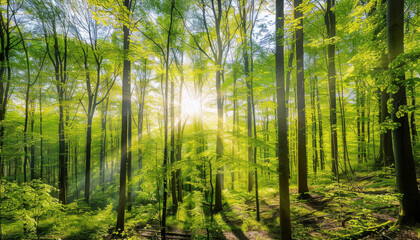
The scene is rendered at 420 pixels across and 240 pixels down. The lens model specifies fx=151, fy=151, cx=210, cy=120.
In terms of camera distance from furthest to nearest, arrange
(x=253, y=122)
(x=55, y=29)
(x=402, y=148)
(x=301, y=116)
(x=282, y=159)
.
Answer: (x=55, y=29), (x=253, y=122), (x=301, y=116), (x=282, y=159), (x=402, y=148)

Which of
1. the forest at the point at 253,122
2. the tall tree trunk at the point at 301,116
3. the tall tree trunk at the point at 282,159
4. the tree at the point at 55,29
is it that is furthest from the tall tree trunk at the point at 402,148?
the tree at the point at 55,29

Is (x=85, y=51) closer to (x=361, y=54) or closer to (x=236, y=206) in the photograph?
(x=236, y=206)

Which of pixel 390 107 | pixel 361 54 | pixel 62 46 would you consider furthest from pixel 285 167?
pixel 62 46

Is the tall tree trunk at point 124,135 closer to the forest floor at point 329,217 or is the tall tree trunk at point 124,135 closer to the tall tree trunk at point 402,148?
the forest floor at point 329,217

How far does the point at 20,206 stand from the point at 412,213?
11041 millimetres

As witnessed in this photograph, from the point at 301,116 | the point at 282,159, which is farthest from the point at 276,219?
the point at 301,116

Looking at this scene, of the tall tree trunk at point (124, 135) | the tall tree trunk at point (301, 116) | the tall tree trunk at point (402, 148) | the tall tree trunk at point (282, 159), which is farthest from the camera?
the tall tree trunk at point (124, 135)

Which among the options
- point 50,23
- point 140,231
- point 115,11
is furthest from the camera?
point 50,23

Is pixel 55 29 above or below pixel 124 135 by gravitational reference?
above

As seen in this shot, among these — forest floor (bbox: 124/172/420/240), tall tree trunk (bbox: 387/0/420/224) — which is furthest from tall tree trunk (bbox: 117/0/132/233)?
tall tree trunk (bbox: 387/0/420/224)

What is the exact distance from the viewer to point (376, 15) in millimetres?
4434

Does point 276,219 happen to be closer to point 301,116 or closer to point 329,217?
point 329,217

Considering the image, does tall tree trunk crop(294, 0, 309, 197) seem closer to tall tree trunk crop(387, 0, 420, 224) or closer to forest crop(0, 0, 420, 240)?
forest crop(0, 0, 420, 240)

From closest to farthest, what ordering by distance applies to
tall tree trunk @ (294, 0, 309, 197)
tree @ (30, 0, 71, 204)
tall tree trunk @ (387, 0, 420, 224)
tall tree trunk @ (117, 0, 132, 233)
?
tall tree trunk @ (387, 0, 420, 224) → tall tree trunk @ (294, 0, 309, 197) → tall tree trunk @ (117, 0, 132, 233) → tree @ (30, 0, 71, 204)
